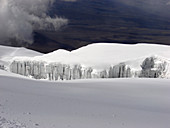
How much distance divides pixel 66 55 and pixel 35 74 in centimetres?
947

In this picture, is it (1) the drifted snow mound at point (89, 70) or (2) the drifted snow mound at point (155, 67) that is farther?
(1) the drifted snow mound at point (89, 70)

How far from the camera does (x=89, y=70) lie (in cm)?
5472

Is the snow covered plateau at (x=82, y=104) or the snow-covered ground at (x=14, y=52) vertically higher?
the snow-covered ground at (x=14, y=52)

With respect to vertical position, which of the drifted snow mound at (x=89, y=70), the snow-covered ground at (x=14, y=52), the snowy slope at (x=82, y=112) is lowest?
the snowy slope at (x=82, y=112)

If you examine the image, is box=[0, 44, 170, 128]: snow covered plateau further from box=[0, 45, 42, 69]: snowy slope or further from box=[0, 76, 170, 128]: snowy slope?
box=[0, 45, 42, 69]: snowy slope

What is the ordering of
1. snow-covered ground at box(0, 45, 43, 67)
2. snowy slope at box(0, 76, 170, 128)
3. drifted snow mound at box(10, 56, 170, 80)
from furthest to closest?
snow-covered ground at box(0, 45, 43, 67), drifted snow mound at box(10, 56, 170, 80), snowy slope at box(0, 76, 170, 128)

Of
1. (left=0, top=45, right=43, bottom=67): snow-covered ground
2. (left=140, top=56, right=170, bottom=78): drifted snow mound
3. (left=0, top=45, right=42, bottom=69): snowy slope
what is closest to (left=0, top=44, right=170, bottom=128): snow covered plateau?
(left=140, top=56, right=170, bottom=78): drifted snow mound

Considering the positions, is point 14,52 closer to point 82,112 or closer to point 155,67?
point 155,67

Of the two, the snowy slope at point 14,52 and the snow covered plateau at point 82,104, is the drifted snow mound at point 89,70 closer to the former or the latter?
the snow covered plateau at point 82,104

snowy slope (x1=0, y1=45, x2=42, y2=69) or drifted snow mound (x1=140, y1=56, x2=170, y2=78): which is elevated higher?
snowy slope (x1=0, y1=45, x2=42, y2=69)

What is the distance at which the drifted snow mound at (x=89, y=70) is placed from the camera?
151ft

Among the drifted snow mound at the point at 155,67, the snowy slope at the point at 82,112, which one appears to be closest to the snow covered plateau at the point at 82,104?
the snowy slope at the point at 82,112

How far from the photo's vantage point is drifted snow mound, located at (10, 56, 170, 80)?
4594cm

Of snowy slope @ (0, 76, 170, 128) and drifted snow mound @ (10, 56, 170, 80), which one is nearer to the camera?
snowy slope @ (0, 76, 170, 128)
